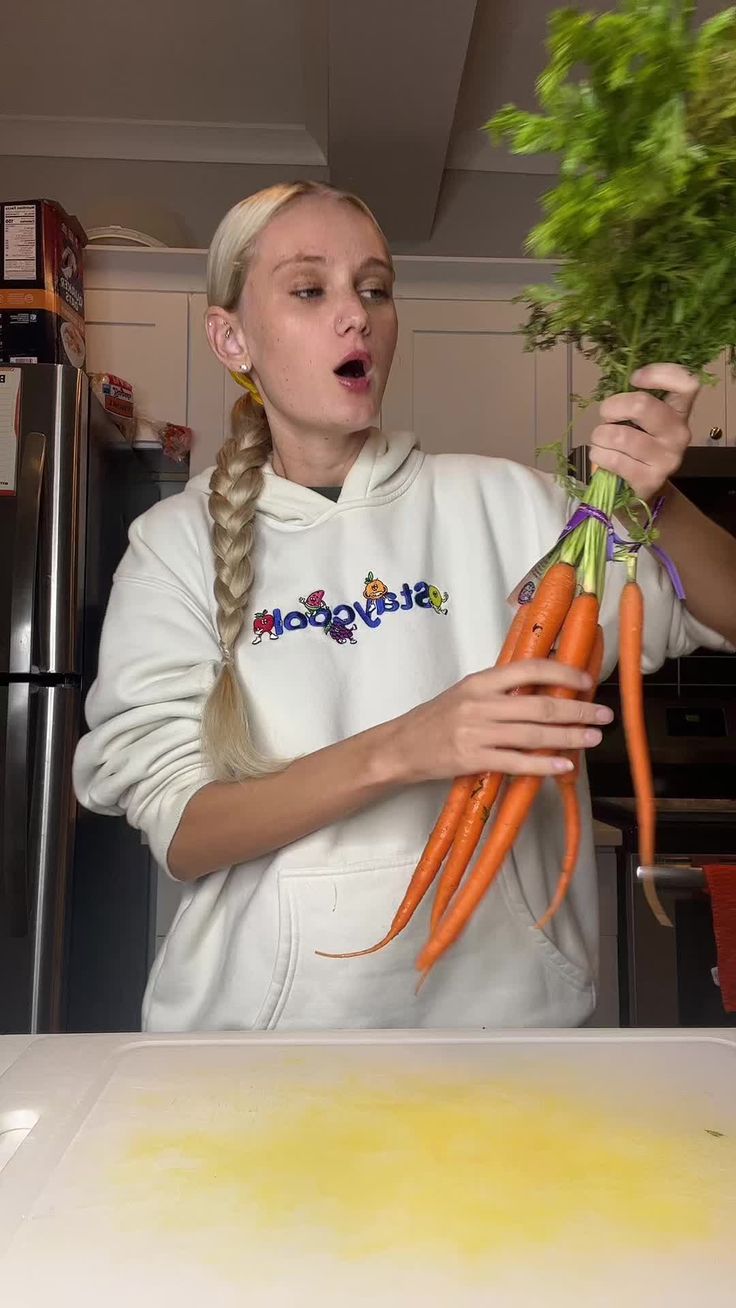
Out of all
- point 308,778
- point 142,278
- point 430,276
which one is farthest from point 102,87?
point 308,778

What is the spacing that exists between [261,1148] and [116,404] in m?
2.16

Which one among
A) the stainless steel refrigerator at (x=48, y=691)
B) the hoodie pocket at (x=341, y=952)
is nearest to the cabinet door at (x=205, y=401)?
the stainless steel refrigerator at (x=48, y=691)

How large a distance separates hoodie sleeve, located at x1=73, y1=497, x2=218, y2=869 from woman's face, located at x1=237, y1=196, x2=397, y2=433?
0.67ft

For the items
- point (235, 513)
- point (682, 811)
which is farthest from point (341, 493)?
point (682, 811)

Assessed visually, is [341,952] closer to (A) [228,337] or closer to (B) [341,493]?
(B) [341,493]

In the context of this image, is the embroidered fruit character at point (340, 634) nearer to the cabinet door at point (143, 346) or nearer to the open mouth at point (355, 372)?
the open mouth at point (355, 372)

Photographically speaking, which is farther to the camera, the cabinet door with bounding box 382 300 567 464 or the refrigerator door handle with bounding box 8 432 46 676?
the cabinet door with bounding box 382 300 567 464

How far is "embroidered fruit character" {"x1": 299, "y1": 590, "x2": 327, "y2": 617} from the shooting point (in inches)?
43.3

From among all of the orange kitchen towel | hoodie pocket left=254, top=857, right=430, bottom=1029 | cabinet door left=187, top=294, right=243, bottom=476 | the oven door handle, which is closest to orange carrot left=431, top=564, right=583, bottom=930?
hoodie pocket left=254, top=857, right=430, bottom=1029

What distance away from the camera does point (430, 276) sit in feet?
9.26

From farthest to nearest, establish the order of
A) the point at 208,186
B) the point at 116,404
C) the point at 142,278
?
1. the point at 208,186
2. the point at 142,278
3. the point at 116,404

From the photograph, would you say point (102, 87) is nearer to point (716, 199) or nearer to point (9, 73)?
point (9, 73)

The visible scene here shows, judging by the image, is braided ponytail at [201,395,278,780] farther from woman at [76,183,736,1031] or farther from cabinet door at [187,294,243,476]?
cabinet door at [187,294,243,476]

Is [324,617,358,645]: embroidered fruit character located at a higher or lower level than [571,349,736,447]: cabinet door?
lower
